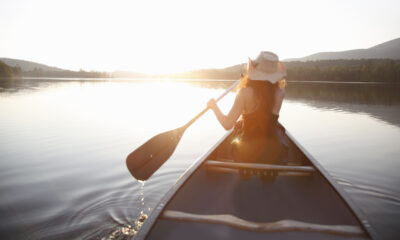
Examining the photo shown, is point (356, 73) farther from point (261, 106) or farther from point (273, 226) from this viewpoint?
point (273, 226)

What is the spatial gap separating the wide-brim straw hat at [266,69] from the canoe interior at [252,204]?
117cm

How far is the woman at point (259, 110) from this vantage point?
3088mm

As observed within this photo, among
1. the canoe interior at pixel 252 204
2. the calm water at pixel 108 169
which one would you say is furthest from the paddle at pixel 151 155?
the canoe interior at pixel 252 204

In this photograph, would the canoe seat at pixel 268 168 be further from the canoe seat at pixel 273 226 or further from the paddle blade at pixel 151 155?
the paddle blade at pixel 151 155

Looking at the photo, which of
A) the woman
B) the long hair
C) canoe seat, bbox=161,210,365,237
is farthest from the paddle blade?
canoe seat, bbox=161,210,365,237

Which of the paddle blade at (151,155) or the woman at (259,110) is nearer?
the woman at (259,110)

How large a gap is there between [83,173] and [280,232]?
4.57m

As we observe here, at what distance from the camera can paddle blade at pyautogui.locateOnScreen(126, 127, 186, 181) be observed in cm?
364

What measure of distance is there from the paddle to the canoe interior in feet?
2.83

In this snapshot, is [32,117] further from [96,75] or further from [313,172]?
[96,75]

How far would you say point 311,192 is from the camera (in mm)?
2805

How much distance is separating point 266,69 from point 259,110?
49 cm

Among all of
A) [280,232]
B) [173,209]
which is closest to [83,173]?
[173,209]

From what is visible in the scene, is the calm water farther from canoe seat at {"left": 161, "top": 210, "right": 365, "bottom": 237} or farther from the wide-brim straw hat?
the wide-brim straw hat
